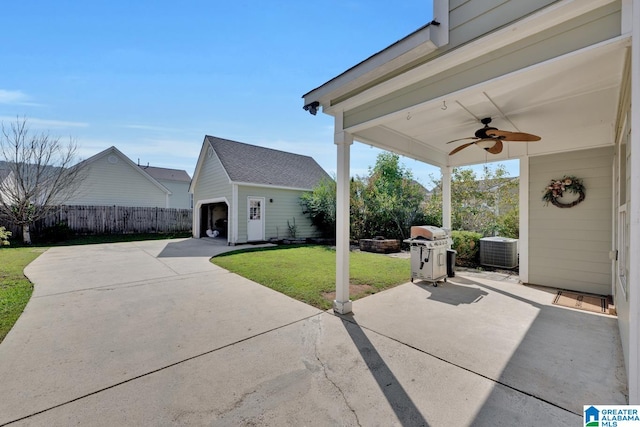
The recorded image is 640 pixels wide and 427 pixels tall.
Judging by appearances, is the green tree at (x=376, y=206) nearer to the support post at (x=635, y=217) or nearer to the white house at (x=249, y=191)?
the white house at (x=249, y=191)

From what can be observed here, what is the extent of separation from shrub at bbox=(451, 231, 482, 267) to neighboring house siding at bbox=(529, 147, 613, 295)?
68.8 inches

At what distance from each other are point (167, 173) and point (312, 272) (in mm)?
25700

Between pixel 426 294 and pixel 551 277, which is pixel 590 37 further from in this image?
pixel 551 277

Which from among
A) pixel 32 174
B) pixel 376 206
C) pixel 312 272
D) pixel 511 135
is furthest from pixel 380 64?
pixel 32 174

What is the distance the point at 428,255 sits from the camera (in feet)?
17.2

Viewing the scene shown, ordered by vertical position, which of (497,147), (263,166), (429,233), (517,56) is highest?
(263,166)

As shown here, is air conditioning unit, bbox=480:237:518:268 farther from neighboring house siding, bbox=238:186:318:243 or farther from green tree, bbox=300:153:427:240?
neighboring house siding, bbox=238:186:318:243

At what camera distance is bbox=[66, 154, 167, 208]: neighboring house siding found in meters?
15.4

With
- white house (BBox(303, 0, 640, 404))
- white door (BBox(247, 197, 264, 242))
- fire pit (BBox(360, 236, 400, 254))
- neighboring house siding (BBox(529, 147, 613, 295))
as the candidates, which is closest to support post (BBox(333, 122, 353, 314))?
white house (BBox(303, 0, 640, 404))

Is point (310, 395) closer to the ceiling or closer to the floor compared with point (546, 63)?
closer to the floor

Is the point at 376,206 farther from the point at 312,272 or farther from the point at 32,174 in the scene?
the point at 32,174

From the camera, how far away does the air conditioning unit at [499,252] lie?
21.5ft

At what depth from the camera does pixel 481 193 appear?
10.9m

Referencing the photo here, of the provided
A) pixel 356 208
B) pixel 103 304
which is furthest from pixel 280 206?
pixel 103 304
